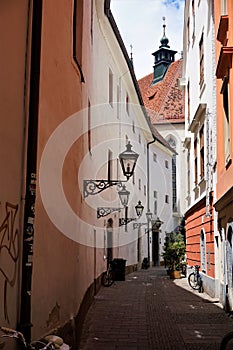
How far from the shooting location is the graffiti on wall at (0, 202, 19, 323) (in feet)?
14.7

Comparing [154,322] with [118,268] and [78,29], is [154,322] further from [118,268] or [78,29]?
[118,268]

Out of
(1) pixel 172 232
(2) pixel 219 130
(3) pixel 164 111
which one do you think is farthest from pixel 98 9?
(3) pixel 164 111

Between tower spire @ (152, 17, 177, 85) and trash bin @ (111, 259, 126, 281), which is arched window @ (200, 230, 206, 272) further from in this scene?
tower spire @ (152, 17, 177, 85)

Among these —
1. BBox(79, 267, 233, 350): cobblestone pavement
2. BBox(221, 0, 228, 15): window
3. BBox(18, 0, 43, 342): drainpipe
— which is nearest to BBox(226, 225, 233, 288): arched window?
BBox(79, 267, 233, 350): cobblestone pavement

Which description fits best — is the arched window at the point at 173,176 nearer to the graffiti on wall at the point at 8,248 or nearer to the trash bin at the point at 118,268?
the trash bin at the point at 118,268

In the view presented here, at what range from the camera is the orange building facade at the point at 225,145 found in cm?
1158

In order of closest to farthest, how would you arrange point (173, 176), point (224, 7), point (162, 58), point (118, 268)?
1. point (224, 7)
2. point (118, 268)
3. point (173, 176)
4. point (162, 58)

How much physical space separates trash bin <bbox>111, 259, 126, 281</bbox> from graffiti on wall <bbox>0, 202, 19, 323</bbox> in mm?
17266

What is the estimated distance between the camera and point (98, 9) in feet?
50.4

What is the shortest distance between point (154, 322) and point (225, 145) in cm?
466

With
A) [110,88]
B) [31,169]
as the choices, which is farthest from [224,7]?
[31,169]

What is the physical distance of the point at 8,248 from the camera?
4.62 m

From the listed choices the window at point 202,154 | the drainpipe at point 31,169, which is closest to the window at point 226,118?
the window at point 202,154

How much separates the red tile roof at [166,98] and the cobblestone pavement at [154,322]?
31269 mm
